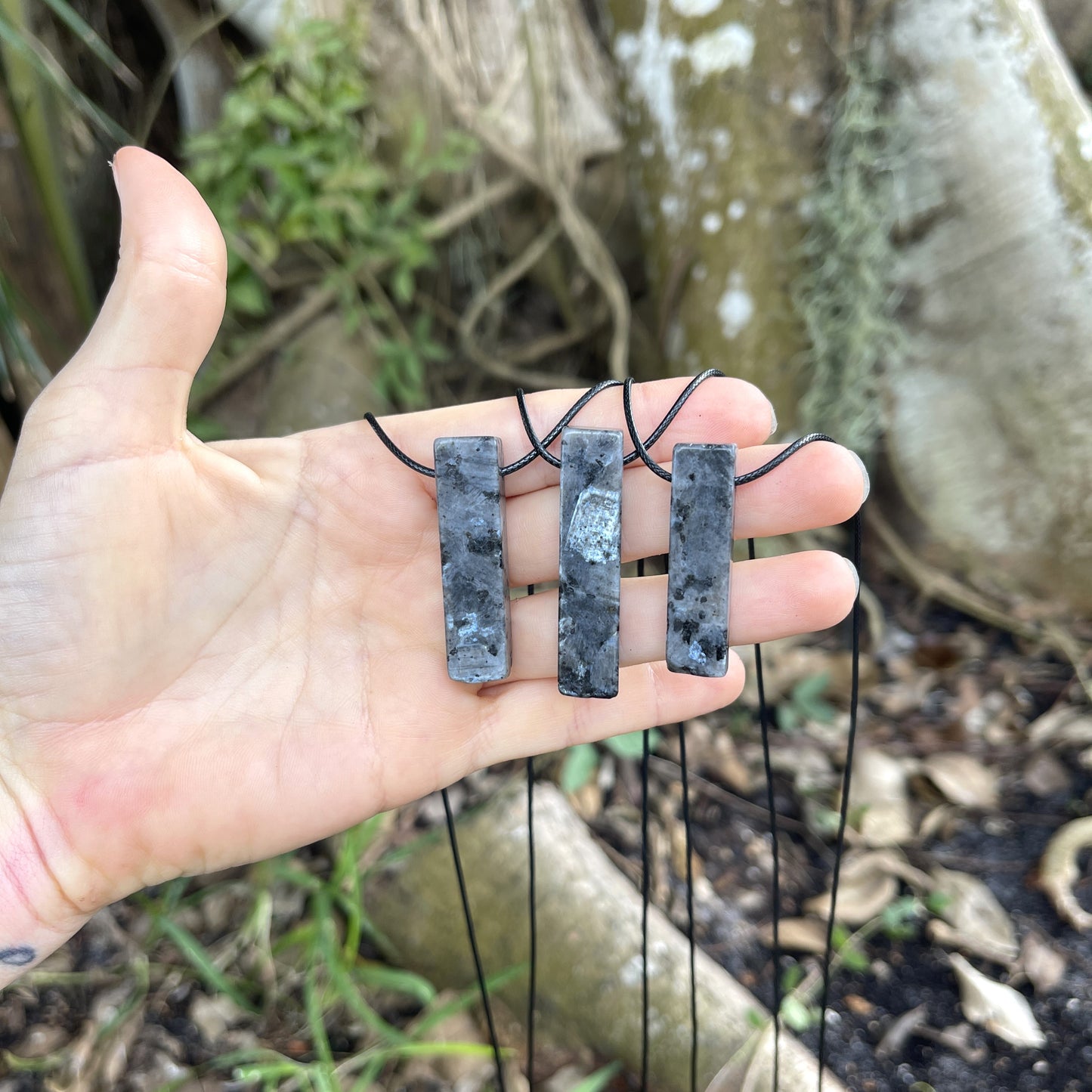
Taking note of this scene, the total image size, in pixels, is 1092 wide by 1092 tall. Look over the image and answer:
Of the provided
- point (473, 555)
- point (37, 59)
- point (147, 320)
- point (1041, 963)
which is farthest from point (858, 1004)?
point (37, 59)

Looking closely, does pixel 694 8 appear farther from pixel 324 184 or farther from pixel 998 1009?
pixel 998 1009

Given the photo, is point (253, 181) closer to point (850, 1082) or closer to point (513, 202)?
point (513, 202)

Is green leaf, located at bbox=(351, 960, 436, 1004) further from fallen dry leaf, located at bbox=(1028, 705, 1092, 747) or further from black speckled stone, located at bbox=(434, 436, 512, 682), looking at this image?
fallen dry leaf, located at bbox=(1028, 705, 1092, 747)

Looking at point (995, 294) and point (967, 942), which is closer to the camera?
point (967, 942)

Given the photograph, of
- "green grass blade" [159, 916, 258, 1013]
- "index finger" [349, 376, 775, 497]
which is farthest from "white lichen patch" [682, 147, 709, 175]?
"green grass blade" [159, 916, 258, 1013]

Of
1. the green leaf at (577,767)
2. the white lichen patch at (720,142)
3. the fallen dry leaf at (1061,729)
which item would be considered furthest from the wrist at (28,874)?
the fallen dry leaf at (1061,729)
